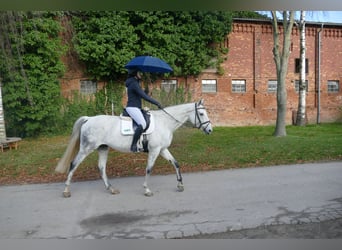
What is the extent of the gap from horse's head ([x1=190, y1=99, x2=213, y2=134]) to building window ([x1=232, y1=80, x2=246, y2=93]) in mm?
8672

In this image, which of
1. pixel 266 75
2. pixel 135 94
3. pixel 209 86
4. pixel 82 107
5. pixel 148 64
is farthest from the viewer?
pixel 266 75

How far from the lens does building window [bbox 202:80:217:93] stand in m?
11.5

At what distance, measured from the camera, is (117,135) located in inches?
174

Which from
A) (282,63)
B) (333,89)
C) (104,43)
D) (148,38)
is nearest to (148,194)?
(282,63)

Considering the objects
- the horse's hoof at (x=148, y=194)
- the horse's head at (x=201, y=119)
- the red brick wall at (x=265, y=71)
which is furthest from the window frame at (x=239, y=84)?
the horse's hoof at (x=148, y=194)

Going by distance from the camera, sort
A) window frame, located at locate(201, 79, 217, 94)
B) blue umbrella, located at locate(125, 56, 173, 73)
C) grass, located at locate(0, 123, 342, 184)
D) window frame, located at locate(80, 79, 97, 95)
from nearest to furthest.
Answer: blue umbrella, located at locate(125, 56, 173, 73) → grass, located at locate(0, 123, 342, 184) → window frame, located at locate(80, 79, 97, 95) → window frame, located at locate(201, 79, 217, 94)

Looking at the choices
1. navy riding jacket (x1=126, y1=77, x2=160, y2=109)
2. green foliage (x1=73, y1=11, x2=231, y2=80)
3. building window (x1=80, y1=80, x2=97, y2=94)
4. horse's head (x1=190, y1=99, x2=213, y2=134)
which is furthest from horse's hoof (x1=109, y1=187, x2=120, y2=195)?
green foliage (x1=73, y1=11, x2=231, y2=80)

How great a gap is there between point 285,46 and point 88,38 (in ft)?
24.1

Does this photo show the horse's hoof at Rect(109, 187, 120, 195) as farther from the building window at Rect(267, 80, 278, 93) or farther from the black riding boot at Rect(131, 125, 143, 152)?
the building window at Rect(267, 80, 278, 93)

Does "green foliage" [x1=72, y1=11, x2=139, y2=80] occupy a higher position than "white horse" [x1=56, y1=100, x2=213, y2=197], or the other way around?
"green foliage" [x1=72, y1=11, x2=139, y2=80]

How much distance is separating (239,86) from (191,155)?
23.1 ft

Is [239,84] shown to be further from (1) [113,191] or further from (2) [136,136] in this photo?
(1) [113,191]

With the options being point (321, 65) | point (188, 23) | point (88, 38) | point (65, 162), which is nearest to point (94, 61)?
point (88, 38)
